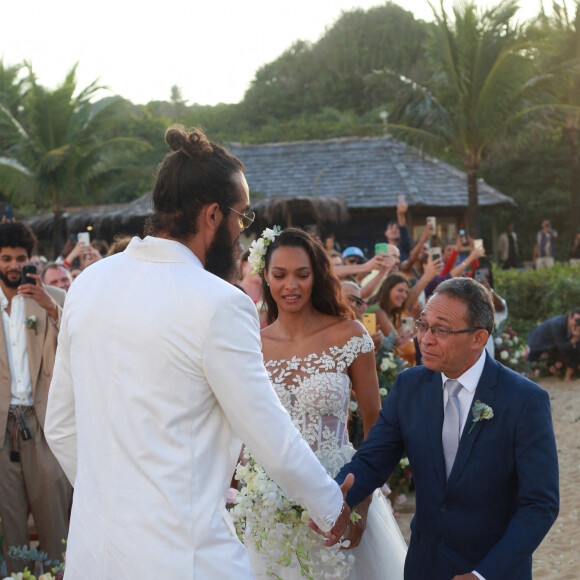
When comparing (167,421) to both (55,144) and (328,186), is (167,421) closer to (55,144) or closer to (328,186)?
(328,186)

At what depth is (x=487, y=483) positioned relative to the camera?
329 cm

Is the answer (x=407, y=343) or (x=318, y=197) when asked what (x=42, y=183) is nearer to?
(x=318, y=197)

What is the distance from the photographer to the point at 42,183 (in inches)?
1142

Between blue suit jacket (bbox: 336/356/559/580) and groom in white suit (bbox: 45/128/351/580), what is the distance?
768 mm

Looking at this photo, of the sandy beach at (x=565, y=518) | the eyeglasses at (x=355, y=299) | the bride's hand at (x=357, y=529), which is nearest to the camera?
the bride's hand at (x=357, y=529)

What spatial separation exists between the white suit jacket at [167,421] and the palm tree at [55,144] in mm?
26328

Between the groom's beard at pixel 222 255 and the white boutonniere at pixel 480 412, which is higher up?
the groom's beard at pixel 222 255

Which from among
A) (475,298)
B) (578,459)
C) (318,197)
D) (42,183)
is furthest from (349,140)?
(475,298)

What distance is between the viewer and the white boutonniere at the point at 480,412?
3.30m

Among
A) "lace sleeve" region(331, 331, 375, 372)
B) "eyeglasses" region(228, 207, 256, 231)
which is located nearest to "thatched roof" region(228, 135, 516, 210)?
"lace sleeve" region(331, 331, 375, 372)

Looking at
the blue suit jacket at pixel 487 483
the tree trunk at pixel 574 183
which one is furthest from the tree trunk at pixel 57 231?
the blue suit jacket at pixel 487 483

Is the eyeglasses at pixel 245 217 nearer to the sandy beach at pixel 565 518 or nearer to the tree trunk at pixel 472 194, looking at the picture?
the sandy beach at pixel 565 518

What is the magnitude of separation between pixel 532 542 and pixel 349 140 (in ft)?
96.3

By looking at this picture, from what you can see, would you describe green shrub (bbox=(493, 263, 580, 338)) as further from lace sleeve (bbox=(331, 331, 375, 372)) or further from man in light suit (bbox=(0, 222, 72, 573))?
lace sleeve (bbox=(331, 331, 375, 372))
